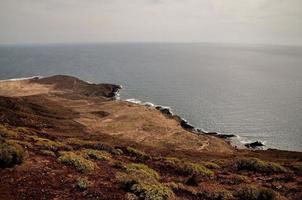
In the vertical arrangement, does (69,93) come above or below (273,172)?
below

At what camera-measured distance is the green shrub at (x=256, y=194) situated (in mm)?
17156

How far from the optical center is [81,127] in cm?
6856

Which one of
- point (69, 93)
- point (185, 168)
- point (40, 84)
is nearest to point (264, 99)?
point (69, 93)

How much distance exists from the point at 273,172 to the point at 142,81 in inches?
5278

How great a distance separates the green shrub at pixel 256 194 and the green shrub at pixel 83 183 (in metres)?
8.86

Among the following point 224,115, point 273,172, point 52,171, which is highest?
point 52,171

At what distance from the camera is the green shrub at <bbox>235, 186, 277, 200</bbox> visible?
17.2 m

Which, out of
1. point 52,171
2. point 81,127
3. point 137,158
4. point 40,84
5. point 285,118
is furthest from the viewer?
point 40,84

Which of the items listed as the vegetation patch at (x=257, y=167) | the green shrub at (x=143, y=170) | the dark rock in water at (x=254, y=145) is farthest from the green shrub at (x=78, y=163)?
the dark rock in water at (x=254, y=145)

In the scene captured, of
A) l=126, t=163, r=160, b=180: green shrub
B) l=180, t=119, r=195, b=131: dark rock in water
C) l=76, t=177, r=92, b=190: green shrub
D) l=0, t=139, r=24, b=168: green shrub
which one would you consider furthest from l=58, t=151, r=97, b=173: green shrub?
l=180, t=119, r=195, b=131: dark rock in water

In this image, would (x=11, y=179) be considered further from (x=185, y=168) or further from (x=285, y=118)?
(x=285, y=118)

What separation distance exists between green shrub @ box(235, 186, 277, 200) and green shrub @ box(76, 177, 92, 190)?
886 cm

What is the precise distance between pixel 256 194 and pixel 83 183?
9.79 meters

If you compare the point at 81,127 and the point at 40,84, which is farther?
the point at 40,84
